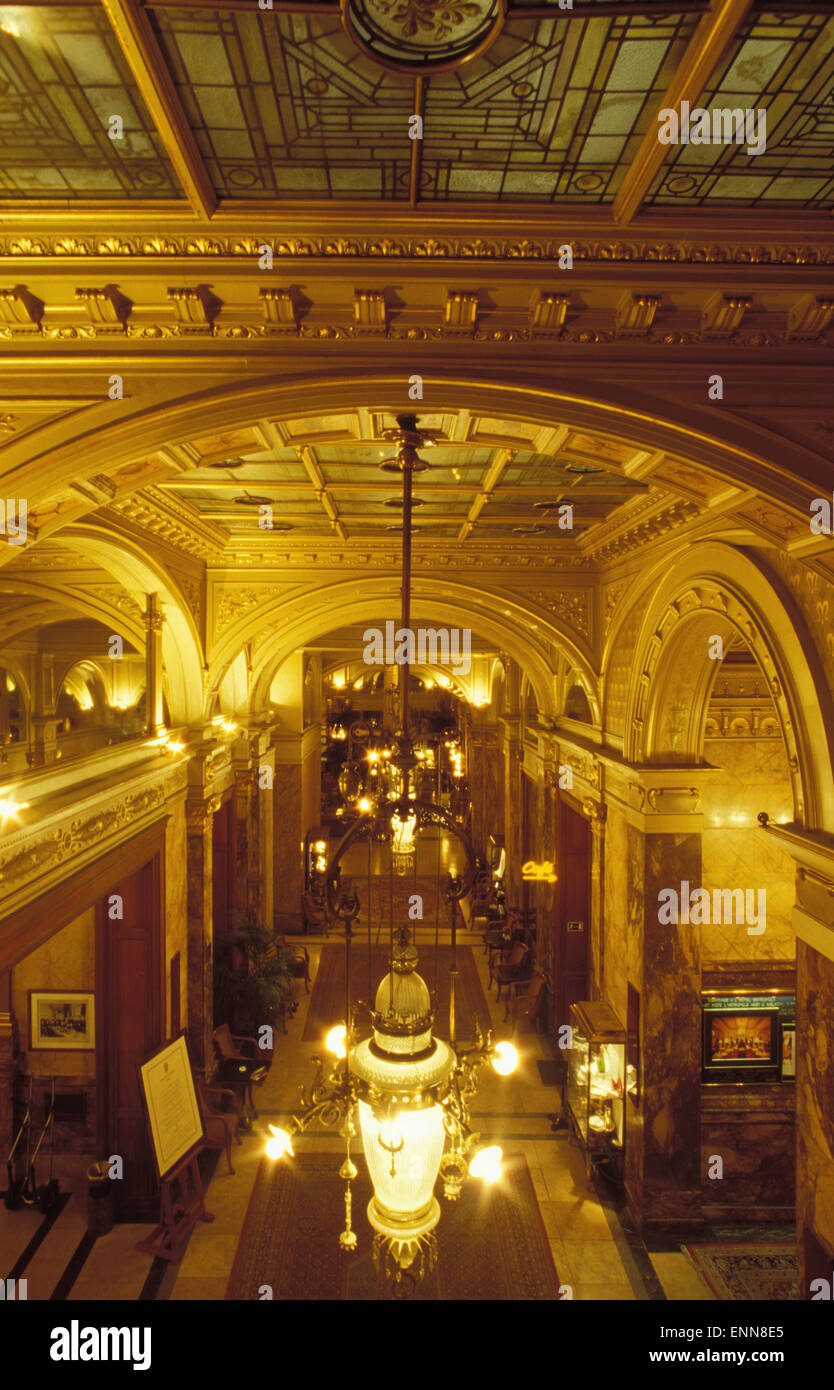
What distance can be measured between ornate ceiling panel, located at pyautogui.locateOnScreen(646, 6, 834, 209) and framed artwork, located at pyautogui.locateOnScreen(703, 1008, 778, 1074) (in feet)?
22.3

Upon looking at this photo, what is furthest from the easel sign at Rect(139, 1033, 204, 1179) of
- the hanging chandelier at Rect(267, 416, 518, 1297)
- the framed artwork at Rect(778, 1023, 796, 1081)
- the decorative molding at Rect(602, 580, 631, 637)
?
the decorative molding at Rect(602, 580, 631, 637)

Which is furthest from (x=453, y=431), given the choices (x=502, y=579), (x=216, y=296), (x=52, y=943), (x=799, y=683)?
(x=52, y=943)

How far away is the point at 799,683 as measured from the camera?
4.23 metres

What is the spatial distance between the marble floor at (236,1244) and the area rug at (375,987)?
192 centimetres

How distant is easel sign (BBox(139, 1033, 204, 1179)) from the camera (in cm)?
644

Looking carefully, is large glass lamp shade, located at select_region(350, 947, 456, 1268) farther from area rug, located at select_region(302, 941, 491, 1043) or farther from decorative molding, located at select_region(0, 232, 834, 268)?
area rug, located at select_region(302, 941, 491, 1043)

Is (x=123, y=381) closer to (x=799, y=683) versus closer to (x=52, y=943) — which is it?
(x=799, y=683)

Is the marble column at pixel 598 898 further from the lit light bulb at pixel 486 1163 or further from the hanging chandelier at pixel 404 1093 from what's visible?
the lit light bulb at pixel 486 1163

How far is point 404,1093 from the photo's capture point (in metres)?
3.14

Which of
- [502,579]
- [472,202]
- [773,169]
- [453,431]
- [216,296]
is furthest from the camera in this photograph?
[502,579]

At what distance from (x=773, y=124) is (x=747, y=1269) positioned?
7859mm

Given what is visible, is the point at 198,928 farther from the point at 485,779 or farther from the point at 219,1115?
the point at 485,779

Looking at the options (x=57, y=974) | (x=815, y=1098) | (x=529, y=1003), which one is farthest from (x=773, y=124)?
(x=529, y=1003)

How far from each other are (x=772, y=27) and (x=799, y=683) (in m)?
3.16
